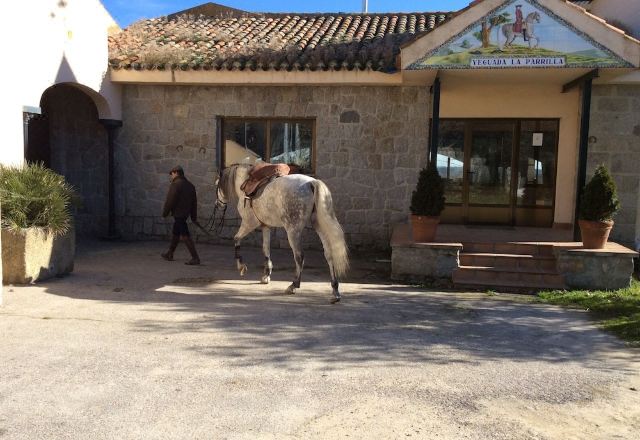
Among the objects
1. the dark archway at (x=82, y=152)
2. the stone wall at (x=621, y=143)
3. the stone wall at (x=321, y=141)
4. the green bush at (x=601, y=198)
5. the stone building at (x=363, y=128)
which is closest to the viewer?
the green bush at (x=601, y=198)

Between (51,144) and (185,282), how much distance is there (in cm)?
591

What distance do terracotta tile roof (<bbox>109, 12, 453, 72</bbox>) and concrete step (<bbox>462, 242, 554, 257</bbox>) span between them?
363 cm

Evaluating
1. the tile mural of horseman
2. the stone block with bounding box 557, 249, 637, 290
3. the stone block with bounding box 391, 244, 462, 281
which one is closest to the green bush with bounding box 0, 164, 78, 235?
the stone block with bounding box 391, 244, 462, 281

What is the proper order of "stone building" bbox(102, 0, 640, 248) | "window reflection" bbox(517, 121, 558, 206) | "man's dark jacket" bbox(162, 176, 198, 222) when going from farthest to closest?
"window reflection" bbox(517, 121, 558, 206)
"stone building" bbox(102, 0, 640, 248)
"man's dark jacket" bbox(162, 176, 198, 222)

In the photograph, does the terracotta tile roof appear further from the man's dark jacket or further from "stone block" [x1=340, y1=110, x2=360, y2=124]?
the man's dark jacket

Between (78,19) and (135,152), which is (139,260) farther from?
(78,19)

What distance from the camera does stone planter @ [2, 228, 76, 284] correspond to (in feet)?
22.4

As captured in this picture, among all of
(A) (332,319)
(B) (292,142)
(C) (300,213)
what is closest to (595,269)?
(A) (332,319)

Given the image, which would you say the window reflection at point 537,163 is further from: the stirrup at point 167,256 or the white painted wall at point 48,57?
the white painted wall at point 48,57

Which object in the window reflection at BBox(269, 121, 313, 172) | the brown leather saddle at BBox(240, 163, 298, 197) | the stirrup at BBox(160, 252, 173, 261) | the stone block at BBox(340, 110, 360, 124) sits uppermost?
the stone block at BBox(340, 110, 360, 124)

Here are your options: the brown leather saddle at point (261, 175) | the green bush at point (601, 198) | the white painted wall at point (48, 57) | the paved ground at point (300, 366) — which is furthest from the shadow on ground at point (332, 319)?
the white painted wall at point (48, 57)

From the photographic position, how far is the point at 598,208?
769cm

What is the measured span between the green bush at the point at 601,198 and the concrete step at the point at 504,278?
107 centimetres

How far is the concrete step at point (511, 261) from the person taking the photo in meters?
8.07
